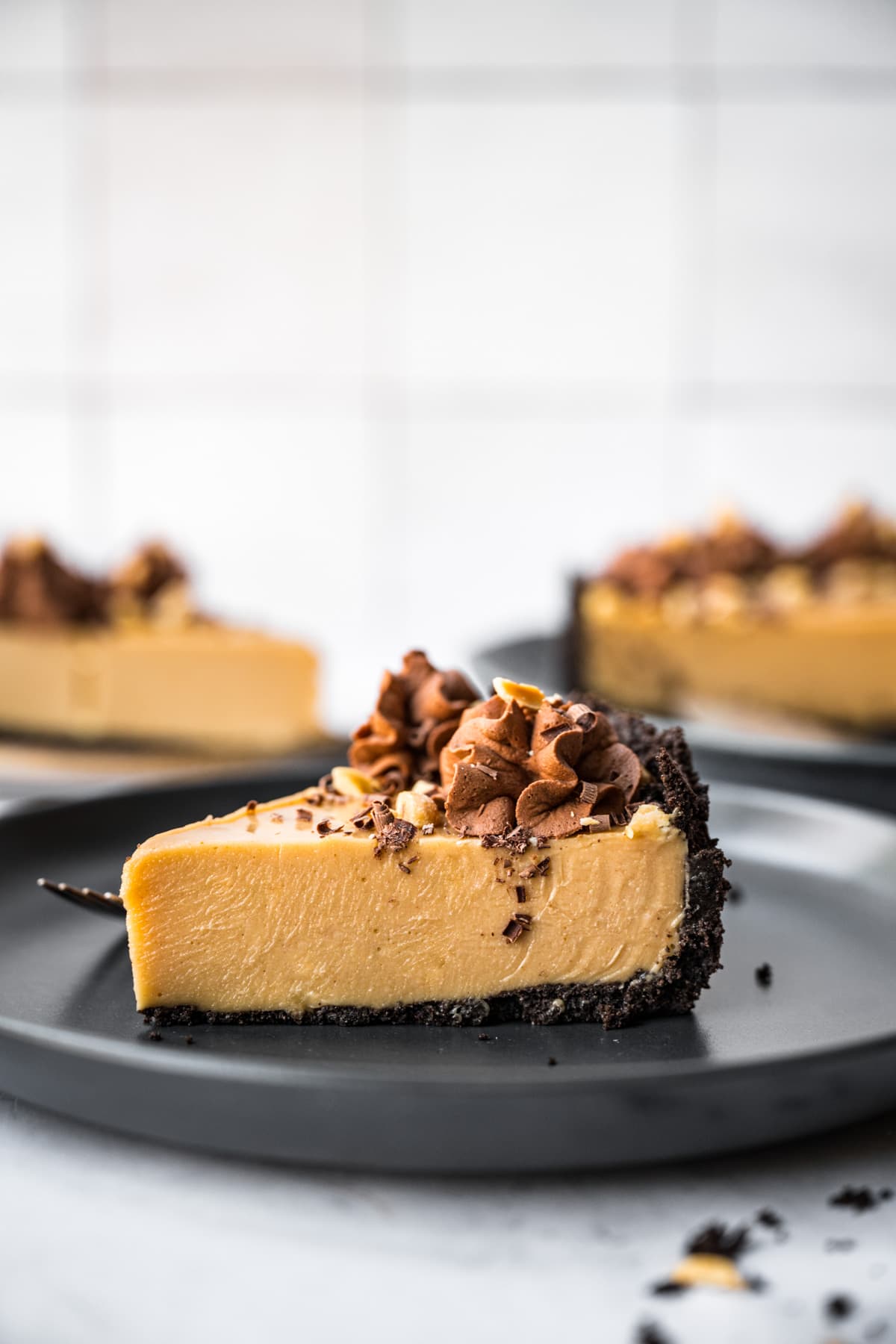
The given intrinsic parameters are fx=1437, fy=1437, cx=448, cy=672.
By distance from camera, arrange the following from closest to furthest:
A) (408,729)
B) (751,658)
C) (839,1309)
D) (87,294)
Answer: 1. (839,1309)
2. (408,729)
3. (751,658)
4. (87,294)

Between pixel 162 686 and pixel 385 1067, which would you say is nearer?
pixel 385 1067

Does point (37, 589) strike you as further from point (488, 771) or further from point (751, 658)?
point (488, 771)

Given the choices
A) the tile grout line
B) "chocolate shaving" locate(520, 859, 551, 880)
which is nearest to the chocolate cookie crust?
"chocolate shaving" locate(520, 859, 551, 880)

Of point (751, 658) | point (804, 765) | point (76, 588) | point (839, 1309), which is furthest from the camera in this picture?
point (76, 588)

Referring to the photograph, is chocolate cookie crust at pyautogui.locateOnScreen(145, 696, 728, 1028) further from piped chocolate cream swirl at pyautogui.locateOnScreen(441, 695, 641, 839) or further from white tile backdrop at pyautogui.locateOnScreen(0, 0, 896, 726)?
white tile backdrop at pyautogui.locateOnScreen(0, 0, 896, 726)

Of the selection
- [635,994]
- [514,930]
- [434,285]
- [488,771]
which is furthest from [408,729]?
[434,285]

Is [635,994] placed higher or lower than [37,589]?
lower

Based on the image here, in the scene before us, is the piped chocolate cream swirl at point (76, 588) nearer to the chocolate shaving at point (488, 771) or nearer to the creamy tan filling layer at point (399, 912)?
the creamy tan filling layer at point (399, 912)

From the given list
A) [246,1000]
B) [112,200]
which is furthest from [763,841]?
[112,200]
